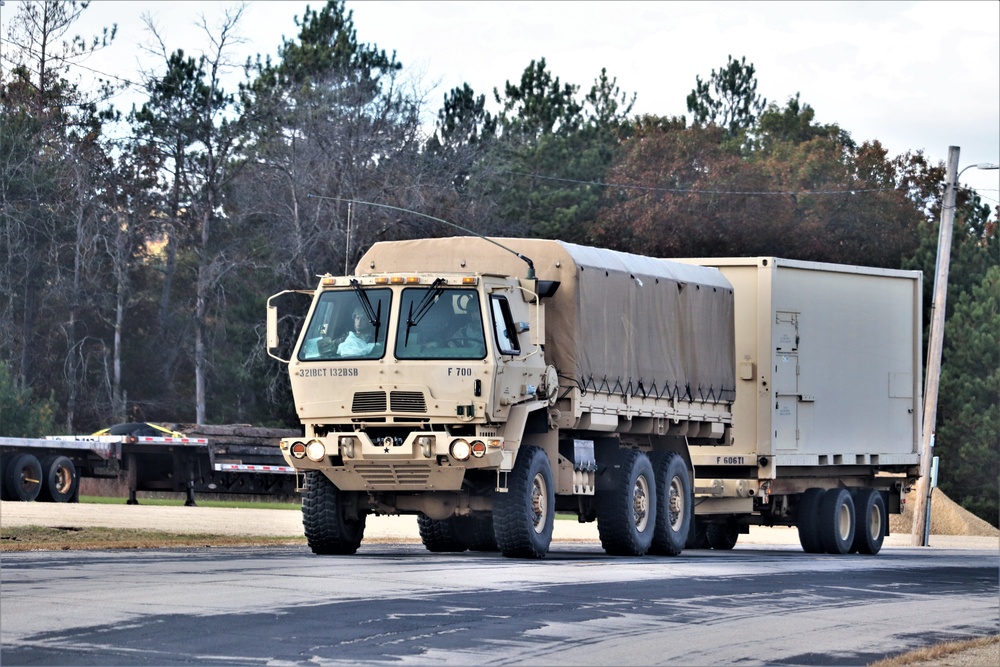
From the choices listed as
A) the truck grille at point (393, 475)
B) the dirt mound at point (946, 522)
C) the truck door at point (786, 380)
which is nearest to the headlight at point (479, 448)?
the truck grille at point (393, 475)

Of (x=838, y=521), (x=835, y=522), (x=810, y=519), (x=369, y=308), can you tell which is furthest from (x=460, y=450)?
(x=838, y=521)

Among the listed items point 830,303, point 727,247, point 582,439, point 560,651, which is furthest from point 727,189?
point 560,651

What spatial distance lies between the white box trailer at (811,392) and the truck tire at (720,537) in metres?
0.02

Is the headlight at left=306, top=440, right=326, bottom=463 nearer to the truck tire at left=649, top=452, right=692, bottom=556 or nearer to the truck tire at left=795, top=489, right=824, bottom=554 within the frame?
the truck tire at left=649, top=452, right=692, bottom=556

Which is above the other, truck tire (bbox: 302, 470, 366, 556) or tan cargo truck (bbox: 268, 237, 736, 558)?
tan cargo truck (bbox: 268, 237, 736, 558)

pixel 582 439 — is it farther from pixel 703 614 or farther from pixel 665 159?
pixel 665 159

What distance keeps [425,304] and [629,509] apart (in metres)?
3.98

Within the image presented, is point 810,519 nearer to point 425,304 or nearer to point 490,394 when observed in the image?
point 490,394

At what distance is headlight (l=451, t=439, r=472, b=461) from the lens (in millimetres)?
18438

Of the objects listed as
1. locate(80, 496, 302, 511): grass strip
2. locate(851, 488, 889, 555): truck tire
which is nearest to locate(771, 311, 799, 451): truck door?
locate(851, 488, 889, 555): truck tire

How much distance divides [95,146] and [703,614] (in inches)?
1726

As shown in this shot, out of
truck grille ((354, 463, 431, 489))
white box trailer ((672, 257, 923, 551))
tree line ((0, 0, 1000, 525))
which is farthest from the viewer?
tree line ((0, 0, 1000, 525))

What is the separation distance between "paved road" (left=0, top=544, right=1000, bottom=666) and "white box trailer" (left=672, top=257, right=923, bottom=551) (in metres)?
4.57

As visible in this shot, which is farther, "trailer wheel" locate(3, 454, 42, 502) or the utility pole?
the utility pole
